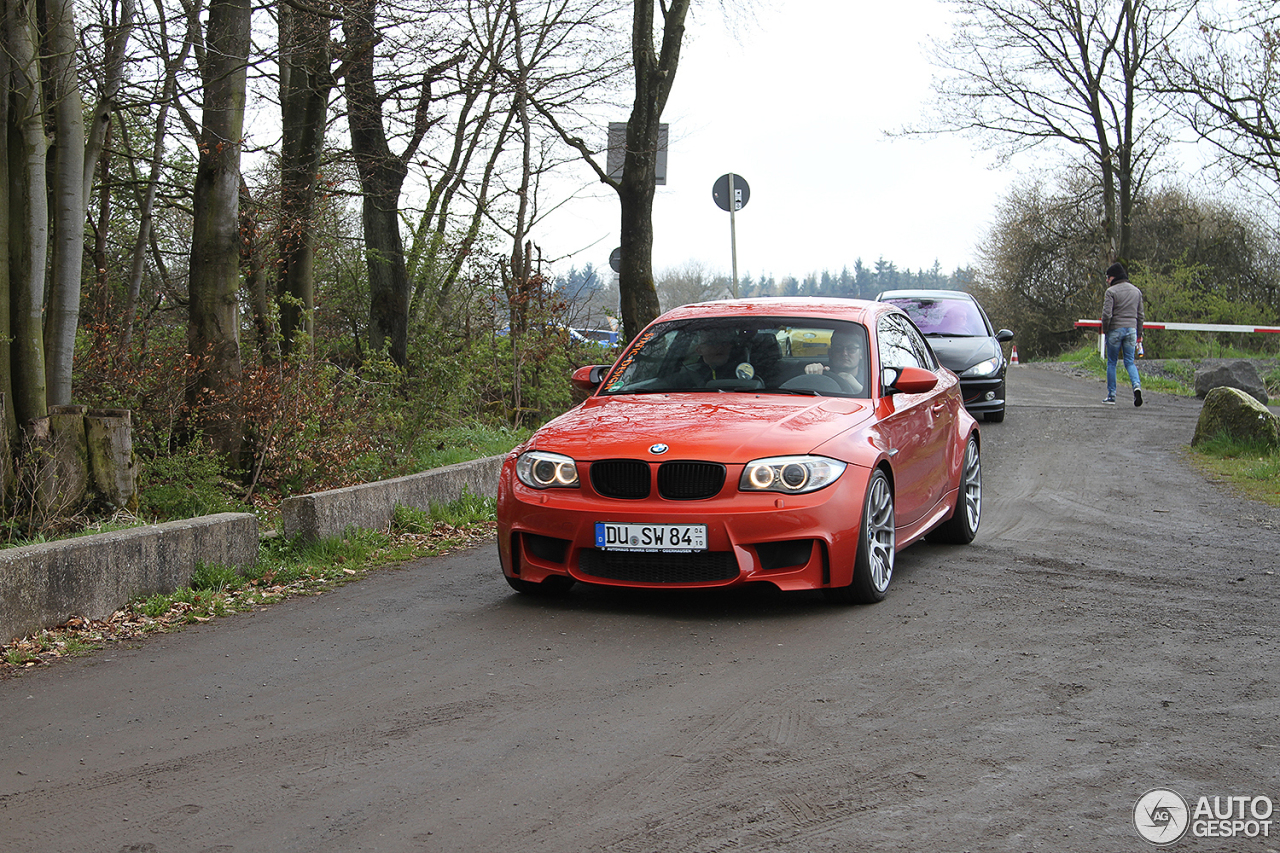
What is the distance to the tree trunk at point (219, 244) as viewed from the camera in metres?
9.48

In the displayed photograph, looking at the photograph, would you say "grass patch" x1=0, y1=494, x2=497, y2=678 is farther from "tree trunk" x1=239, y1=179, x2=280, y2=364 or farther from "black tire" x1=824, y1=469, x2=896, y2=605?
"black tire" x1=824, y1=469, x2=896, y2=605

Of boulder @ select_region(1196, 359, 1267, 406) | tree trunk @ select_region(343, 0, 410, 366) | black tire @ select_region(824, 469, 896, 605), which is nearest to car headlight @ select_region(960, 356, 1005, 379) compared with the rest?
Result: boulder @ select_region(1196, 359, 1267, 406)

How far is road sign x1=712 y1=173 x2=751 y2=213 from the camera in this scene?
17109 millimetres

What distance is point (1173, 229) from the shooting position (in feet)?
126

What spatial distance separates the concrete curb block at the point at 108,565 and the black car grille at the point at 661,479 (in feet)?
8.20

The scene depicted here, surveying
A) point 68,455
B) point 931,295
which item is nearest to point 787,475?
point 68,455

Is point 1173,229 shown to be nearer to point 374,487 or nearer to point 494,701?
point 374,487

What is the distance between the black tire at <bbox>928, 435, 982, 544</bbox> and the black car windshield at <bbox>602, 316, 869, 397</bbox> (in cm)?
154

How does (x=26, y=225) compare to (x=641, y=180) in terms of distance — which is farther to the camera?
(x=641, y=180)

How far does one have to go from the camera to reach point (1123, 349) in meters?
18.7

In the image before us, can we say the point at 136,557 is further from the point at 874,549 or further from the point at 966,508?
the point at 966,508

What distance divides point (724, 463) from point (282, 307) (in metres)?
9.13

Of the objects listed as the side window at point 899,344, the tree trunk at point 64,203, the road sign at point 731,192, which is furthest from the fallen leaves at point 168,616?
the road sign at point 731,192

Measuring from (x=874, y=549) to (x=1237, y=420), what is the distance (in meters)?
8.49
